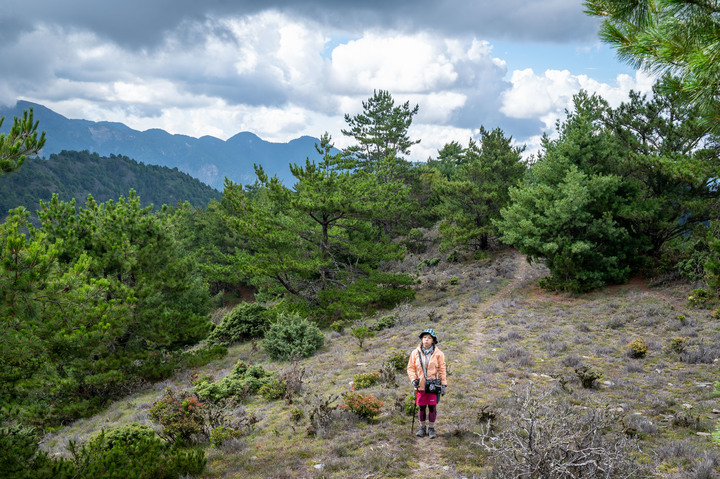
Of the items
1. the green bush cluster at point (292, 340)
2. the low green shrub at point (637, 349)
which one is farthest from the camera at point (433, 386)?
the green bush cluster at point (292, 340)

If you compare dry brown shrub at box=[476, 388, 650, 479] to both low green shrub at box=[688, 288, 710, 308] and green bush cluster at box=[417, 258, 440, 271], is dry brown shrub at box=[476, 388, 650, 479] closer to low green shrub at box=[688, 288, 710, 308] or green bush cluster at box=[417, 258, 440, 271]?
low green shrub at box=[688, 288, 710, 308]

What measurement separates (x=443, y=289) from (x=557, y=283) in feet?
18.6

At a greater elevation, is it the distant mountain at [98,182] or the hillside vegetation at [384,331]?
the distant mountain at [98,182]

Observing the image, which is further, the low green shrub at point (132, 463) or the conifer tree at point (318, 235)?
the conifer tree at point (318, 235)

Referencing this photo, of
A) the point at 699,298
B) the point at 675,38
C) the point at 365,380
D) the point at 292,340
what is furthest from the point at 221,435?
the point at 699,298

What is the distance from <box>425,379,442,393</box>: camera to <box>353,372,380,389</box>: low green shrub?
3212 millimetres

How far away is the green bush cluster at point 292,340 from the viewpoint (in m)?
13.5

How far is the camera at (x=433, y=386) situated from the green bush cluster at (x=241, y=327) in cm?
1291

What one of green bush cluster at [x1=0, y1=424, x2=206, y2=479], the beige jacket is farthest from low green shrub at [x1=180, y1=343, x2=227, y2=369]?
the beige jacket

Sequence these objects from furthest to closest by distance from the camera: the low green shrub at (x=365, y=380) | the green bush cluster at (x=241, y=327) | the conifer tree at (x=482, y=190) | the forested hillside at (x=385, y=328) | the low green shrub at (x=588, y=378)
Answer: the conifer tree at (x=482, y=190), the green bush cluster at (x=241, y=327), the low green shrub at (x=365, y=380), the low green shrub at (x=588, y=378), the forested hillside at (x=385, y=328)

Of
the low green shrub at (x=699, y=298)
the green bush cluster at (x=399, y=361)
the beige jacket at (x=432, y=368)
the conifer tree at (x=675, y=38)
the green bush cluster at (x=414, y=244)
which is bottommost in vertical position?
the green bush cluster at (x=399, y=361)

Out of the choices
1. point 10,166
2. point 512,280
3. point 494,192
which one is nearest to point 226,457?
point 10,166

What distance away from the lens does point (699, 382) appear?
8.13 meters

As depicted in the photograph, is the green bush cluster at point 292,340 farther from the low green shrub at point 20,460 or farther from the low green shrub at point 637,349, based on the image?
the low green shrub at point 637,349
